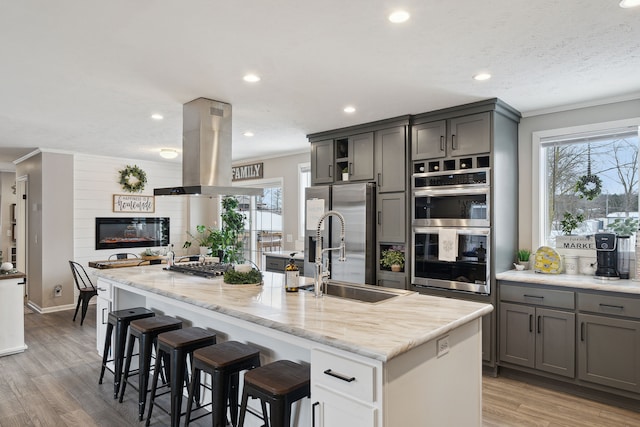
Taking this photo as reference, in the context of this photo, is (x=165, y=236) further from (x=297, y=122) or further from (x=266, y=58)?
(x=266, y=58)

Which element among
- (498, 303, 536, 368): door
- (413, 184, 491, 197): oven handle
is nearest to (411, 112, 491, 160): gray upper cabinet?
(413, 184, 491, 197): oven handle

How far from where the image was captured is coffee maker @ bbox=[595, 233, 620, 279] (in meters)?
3.44

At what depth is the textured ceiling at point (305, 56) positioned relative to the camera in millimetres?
2135

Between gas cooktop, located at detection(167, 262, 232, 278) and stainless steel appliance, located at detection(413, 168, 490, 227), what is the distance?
6.72ft

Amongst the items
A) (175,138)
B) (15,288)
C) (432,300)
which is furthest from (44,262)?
(432,300)

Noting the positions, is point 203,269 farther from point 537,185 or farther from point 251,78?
point 537,185

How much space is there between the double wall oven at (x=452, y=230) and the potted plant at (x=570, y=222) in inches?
33.7

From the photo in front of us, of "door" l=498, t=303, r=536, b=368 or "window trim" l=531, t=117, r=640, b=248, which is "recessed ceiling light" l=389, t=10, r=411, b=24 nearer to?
"window trim" l=531, t=117, r=640, b=248

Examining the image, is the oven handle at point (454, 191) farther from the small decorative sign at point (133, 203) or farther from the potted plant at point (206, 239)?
the small decorative sign at point (133, 203)

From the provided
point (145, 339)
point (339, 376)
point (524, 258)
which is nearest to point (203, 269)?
point (145, 339)

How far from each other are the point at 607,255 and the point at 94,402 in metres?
4.47

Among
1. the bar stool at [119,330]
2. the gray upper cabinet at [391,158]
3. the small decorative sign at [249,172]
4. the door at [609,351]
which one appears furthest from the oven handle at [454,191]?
the small decorative sign at [249,172]

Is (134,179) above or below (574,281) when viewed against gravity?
above

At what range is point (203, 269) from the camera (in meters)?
3.53
